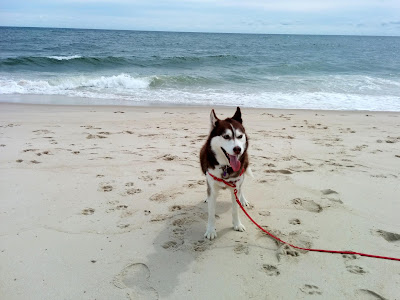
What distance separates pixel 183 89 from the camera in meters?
14.3

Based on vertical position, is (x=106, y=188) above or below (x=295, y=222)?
below

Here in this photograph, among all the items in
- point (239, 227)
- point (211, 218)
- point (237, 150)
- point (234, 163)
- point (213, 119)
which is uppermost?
point (213, 119)

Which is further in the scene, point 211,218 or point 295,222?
point 295,222

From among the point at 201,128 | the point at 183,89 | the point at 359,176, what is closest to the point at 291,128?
the point at 201,128

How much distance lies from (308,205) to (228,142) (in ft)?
5.68

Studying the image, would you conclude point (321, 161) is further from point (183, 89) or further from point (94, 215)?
point (183, 89)

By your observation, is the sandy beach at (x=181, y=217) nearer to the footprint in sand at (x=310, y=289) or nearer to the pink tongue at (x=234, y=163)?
the footprint in sand at (x=310, y=289)

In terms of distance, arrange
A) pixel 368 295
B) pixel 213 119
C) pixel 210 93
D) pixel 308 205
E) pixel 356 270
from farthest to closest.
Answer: pixel 210 93, pixel 308 205, pixel 213 119, pixel 356 270, pixel 368 295

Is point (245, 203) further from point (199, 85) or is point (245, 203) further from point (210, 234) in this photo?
point (199, 85)

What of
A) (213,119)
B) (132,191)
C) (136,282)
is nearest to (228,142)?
(213,119)

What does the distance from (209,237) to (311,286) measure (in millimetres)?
1157

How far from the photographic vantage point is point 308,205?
416 cm

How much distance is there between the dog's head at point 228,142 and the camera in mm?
3129

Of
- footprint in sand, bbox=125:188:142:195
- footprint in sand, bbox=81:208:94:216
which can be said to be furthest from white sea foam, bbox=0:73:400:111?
footprint in sand, bbox=81:208:94:216
